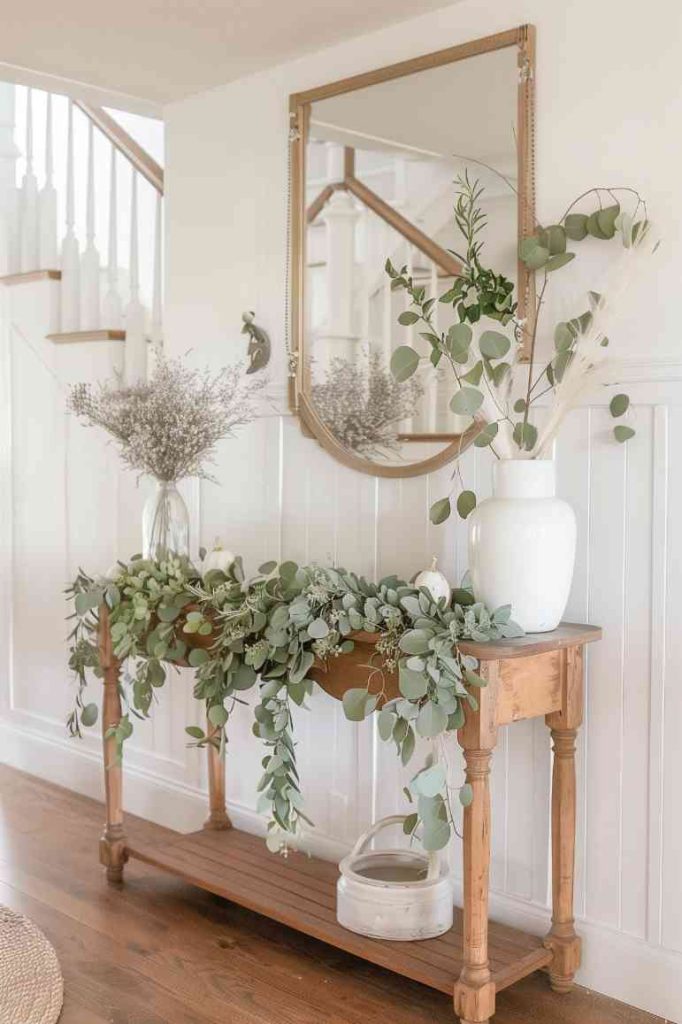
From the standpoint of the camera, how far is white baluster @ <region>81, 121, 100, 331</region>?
157 inches

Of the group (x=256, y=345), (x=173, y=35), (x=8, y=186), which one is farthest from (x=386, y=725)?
(x=8, y=186)

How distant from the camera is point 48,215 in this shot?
4.11 m

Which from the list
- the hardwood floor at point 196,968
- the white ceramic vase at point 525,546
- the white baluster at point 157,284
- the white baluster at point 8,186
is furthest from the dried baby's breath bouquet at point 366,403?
the white baluster at point 8,186

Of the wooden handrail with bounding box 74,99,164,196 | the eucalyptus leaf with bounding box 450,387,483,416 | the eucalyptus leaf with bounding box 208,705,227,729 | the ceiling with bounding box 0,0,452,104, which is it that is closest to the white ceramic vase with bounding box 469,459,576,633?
the eucalyptus leaf with bounding box 450,387,483,416

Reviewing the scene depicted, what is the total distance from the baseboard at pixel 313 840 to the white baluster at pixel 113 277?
58.6 inches

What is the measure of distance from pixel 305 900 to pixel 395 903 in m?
0.33

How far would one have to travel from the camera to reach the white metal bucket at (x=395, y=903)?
2520mm

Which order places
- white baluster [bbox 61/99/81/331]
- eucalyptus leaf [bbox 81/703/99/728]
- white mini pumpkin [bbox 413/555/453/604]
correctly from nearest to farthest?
white mini pumpkin [bbox 413/555/453/604]
eucalyptus leaf [bbox 81/703/99/728]
white baluster [bbox 61/99/81/331]

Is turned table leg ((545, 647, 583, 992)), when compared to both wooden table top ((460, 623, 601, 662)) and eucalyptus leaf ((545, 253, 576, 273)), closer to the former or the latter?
wooden table top ((460, 623, 601, 662))

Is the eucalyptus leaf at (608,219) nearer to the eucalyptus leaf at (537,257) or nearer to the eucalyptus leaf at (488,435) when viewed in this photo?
the eucalyptus leaf at (537,257)

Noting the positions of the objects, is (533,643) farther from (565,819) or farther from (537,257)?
(537,257)

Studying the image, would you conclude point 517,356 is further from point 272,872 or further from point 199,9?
point 272,872

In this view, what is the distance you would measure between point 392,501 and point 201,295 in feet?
3.23

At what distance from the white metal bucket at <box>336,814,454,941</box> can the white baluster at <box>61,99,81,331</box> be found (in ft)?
7.33
